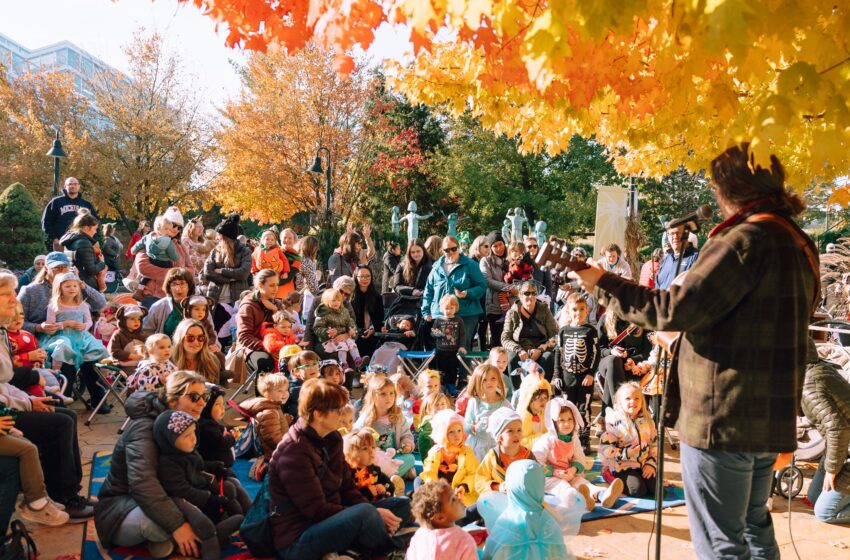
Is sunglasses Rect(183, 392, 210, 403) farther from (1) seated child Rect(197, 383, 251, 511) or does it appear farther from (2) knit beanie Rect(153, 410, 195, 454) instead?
(1) seated child Rect(197, 383, 251, 511)

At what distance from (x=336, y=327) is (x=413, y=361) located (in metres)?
1.23

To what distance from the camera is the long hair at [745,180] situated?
239 cm

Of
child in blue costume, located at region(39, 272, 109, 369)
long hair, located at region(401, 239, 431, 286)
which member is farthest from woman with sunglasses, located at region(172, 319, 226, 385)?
long hair, located at region(401, 239, 431, 286)

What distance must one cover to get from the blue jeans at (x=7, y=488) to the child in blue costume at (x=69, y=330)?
2.58 m

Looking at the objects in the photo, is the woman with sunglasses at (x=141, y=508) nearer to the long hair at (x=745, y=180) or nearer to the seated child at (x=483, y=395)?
the seated child at (x=483, y=395)

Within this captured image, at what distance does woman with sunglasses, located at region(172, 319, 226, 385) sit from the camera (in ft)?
18.8

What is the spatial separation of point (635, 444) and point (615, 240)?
37.2 ft

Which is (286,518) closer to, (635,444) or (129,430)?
(129,430)

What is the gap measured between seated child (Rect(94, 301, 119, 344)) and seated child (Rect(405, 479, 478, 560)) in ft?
16.7

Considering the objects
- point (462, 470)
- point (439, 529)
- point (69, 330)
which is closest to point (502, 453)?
point (462, 470)

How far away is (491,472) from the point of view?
461 cm

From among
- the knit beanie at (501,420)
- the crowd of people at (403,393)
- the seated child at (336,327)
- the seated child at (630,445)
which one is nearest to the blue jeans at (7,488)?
the crowd of people at (403,393)

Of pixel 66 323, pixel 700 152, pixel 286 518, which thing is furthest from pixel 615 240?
pixel 286 518

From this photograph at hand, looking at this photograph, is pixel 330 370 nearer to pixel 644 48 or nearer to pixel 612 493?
pixel 612 493
